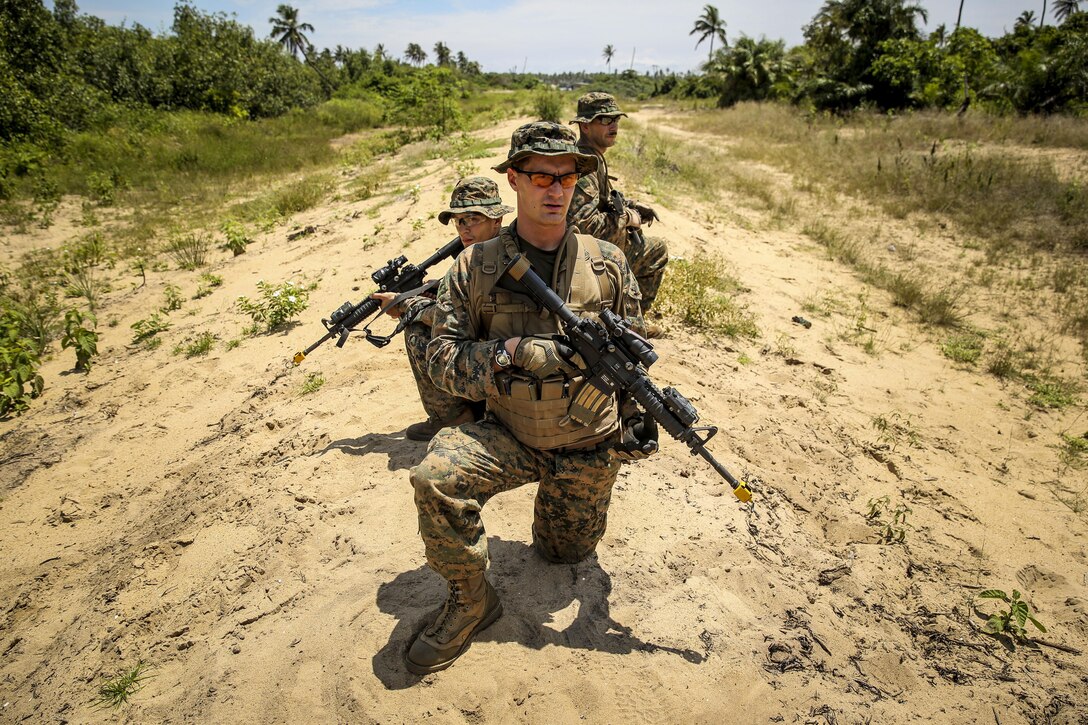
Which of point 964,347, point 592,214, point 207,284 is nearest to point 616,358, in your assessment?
point 592,214

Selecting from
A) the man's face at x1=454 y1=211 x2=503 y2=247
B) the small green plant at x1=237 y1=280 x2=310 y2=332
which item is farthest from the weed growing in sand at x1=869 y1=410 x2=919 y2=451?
the small green plant at x1=237 y1=280 x2=310 y2=332

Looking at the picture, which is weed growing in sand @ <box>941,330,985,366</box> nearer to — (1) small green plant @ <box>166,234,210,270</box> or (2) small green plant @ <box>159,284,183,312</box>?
(2) small green plant @ <box>159,284,183,312</box>

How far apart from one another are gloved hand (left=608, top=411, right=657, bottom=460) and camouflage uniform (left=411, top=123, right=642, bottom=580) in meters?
0.13

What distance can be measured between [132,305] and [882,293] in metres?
10.4

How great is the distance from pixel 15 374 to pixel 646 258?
20.7ft

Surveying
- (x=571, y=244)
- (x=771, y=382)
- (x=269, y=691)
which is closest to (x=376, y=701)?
(x=269, y=691)

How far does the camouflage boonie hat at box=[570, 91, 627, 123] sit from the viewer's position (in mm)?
4348

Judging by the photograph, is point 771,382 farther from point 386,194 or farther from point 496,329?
point 386,194

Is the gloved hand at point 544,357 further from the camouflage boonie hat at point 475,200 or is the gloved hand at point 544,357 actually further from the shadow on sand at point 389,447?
the shadow on sand at point 389,447

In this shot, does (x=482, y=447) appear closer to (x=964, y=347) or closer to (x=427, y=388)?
(x=427, y=388)

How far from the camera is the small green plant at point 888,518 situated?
3.49 m

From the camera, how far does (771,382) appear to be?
5.26 meters

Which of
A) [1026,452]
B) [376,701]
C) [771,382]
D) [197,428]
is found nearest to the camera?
[376,701]

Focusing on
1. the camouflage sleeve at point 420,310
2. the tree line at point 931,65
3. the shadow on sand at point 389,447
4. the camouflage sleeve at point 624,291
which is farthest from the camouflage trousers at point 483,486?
the tree line at point 931,65
